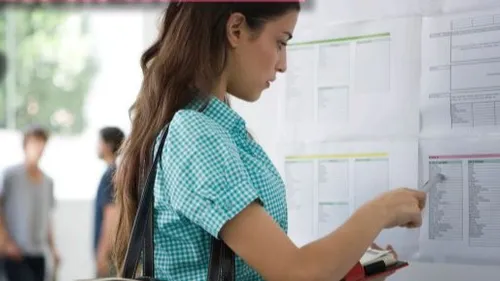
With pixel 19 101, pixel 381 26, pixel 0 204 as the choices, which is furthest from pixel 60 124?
pixel 381 26

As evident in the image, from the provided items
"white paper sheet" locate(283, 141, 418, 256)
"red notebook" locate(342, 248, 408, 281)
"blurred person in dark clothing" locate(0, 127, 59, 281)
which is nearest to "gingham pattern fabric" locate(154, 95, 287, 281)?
"red notebook" locate(342, 248, 408, 281)

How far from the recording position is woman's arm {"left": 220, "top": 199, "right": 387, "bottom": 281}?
945mm

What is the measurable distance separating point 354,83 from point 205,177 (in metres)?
0.57

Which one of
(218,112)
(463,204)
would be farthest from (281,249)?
(463,204)

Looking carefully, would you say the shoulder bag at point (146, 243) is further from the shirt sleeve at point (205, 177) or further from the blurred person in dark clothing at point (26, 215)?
the blurred person in dark clothing at point (26, 215)

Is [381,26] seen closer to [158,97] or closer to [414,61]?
[414,61]

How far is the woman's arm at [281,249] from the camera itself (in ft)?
3.10

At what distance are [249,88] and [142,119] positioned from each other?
17cm

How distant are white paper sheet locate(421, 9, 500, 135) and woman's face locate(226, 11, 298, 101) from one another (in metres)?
0.35

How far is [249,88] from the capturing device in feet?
3.64

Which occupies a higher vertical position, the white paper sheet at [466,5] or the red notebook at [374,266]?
the white paper sheet at [466,5]

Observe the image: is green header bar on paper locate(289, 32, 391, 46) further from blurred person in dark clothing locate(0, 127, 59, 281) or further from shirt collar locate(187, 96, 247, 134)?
blurred person in dark clothing locate(0, 127, 59, 281)

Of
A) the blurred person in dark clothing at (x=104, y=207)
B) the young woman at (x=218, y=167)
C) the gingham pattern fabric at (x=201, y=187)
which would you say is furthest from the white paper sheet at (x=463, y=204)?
the blurred person in dark clothing at (x=104, y=207)

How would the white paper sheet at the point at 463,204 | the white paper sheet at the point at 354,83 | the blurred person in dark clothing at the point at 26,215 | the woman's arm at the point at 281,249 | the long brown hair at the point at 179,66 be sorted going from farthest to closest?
the blurred person in dark clothing at the point at 26,215 → the white paper sheet at the point at 354,83 → the white paper sheet at the point at 463,204 → the long brown hair at the point at 179,66 → the woman's arm at the point at 281,249
